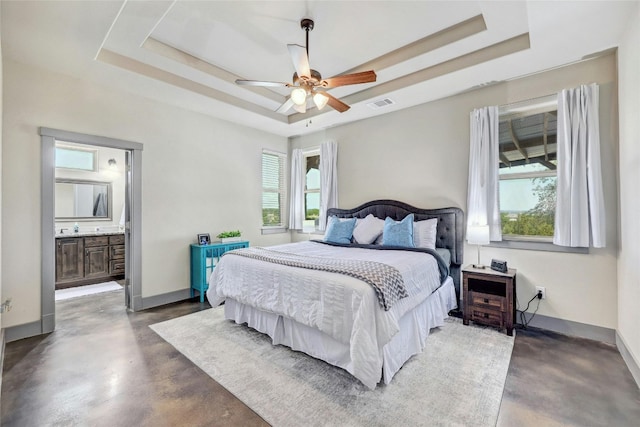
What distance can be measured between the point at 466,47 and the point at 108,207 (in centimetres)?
670

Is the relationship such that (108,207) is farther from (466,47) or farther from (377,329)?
(466,47)

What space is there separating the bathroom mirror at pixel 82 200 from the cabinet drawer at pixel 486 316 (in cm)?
669

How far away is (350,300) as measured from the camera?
2111mm

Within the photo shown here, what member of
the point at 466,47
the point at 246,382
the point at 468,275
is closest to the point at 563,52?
the point at 466,47

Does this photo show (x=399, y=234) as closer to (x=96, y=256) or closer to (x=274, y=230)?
(x=274, y=230)

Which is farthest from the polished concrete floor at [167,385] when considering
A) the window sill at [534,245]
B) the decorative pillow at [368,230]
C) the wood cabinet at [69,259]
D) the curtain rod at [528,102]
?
the curtain rod at [528,102]

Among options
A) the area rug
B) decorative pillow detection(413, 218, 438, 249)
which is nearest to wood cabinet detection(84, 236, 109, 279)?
the area rug

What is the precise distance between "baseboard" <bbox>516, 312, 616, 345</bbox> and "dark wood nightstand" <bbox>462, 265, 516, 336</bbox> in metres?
0.29

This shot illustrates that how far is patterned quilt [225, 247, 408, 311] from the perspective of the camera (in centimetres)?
212

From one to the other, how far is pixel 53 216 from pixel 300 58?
10.6ft

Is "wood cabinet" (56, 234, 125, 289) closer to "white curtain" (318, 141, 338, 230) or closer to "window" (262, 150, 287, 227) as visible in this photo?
"window" (262, 150, 287, 227)

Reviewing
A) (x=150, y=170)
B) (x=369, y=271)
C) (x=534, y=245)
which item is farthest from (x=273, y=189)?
(x=534, y=245)

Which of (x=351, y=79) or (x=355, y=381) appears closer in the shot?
(x=355, y=381)

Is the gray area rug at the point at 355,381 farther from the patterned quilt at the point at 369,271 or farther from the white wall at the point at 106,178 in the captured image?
the white wall at the point at 106,178
